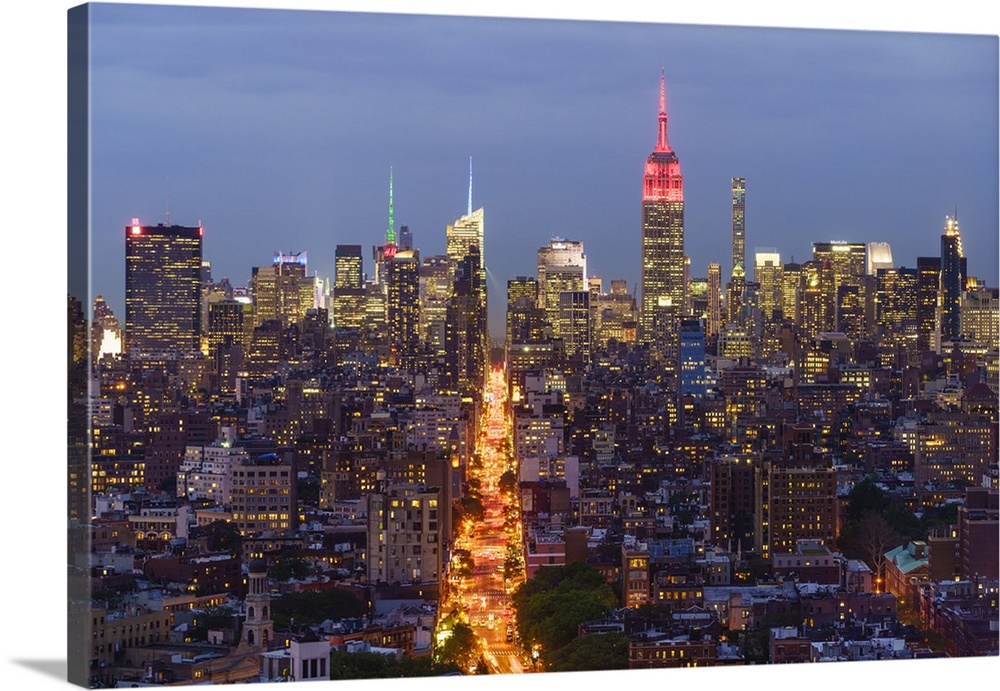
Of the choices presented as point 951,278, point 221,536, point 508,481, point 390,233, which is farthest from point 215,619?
point 951,278

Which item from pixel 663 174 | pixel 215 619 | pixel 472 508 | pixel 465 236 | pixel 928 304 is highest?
pixel 663 174

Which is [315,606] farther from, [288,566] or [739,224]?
[739,224]

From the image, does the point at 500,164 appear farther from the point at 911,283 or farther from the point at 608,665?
the point at 911,283

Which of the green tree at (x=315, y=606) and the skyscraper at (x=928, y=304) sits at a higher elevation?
the skyscraper at (x=928, y=304)

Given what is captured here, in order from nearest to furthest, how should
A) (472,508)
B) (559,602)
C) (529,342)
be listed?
1. (559,602)
2. (472,508)
3. (529,342)

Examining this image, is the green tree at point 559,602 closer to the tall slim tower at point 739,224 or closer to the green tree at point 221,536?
the green tree at point 221,536

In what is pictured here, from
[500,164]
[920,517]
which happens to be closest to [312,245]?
[500,164]

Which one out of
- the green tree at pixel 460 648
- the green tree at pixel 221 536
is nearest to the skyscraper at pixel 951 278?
the green tree at pixel 460 648
